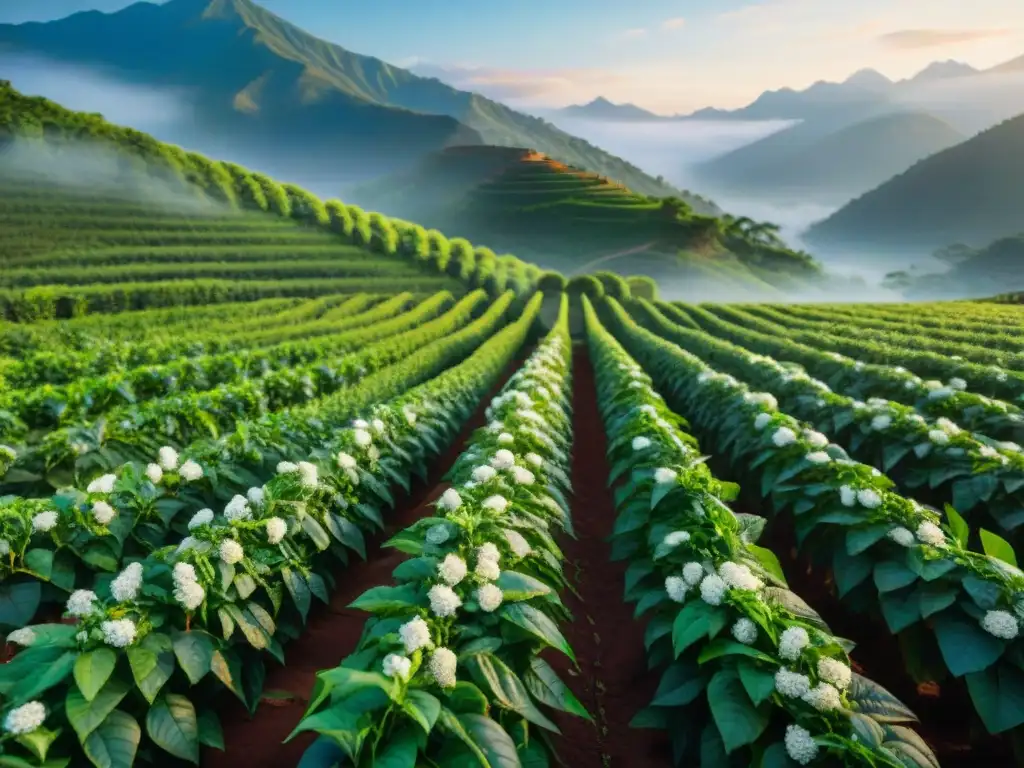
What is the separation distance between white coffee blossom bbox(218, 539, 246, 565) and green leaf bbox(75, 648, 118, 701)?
0.72m

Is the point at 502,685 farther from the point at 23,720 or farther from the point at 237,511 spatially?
the point at 237,511

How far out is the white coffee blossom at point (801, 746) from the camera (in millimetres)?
2225

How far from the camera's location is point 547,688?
2.81 metres

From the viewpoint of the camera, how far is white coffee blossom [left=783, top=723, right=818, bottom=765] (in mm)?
2225

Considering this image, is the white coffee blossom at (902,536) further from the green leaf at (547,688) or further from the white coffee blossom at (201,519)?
the white coffee blossom at (201,519)

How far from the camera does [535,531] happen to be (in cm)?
378

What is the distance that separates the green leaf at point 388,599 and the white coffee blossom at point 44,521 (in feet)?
7.64

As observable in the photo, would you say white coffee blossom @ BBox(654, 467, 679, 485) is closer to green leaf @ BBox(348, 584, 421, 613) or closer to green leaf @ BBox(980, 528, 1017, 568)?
green leaf @ BBox(980, 528, 1017, 568)

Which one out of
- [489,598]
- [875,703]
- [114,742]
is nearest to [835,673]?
[875,703]

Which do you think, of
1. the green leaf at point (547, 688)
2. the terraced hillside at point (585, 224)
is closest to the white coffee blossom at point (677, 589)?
the green leaf at point (547, 688)

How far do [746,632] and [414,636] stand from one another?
59.4 inches

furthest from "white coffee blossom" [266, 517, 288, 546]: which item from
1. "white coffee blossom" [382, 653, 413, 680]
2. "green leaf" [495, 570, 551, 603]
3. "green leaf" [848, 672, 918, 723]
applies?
"green leaf" [848, 672, 918, 723]

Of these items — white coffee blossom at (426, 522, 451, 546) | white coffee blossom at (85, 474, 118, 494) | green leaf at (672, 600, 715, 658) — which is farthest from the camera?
white coffee blossom at (85, 474, 118, 494)

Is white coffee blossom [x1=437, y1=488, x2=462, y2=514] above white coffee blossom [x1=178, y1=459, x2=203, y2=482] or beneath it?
above
